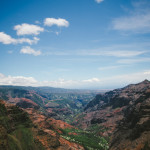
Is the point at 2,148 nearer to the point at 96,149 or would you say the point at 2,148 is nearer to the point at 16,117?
the point at 16,117

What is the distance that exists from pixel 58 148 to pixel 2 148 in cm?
3113

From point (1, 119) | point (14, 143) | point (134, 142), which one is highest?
point (1, 119)

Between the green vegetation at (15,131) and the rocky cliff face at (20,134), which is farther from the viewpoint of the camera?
the rocky cliff face at (20,134)

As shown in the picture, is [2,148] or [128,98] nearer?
[2,148]

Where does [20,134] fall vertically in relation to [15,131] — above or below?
below

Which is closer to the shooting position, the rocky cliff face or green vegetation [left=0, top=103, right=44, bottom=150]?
green vegetation [left=0, top=103, right=44, bottom=150]

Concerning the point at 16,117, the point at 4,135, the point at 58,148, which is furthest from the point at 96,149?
the point at 4,135

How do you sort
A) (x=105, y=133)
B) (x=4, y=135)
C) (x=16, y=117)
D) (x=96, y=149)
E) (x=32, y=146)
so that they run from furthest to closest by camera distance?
1. (x=105, y=133)
2. (x=96, y=149)
3. (x=16, y=117)
4. (x=32, y=146)
5. (x=4, y=135)

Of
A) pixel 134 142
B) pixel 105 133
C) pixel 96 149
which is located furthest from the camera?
pixel 105 133

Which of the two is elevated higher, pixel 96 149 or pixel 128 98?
pixel 128 98

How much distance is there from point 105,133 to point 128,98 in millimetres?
70364

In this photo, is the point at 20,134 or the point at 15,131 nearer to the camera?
the point at 20,134

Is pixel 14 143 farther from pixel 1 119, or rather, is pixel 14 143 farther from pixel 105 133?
pixel 105 133

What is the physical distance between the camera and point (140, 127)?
58531 mm
